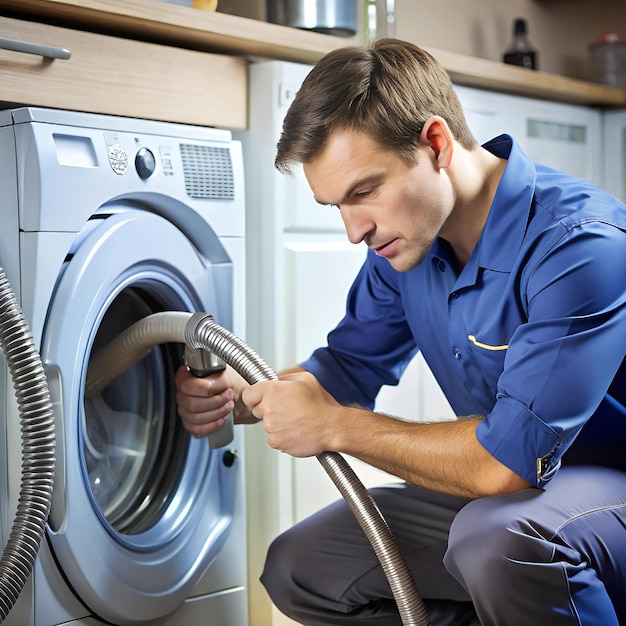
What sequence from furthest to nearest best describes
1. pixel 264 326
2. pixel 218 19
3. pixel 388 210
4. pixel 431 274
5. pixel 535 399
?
pixel 264 326, pixel 218 19, pixel 431 274, pixel 388 210, pixel 535 399

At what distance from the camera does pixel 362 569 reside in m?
1.47

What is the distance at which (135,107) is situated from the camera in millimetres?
1462

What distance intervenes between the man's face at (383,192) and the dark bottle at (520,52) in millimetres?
1389

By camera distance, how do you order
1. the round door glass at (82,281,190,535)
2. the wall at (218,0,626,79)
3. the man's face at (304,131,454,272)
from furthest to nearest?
the wall at (218,0,626,79) < the round door glass at (82,281,190,535) < the man's face at (304,131,454,272)

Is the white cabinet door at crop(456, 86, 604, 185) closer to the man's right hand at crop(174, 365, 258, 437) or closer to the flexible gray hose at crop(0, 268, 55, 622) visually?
the man's right hand at crop(174, 365, 258, 437)

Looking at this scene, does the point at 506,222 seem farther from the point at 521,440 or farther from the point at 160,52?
the point at 160,52

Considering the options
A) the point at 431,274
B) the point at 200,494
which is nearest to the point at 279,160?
the point at 431,274

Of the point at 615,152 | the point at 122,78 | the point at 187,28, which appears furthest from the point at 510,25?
the point at 122,78

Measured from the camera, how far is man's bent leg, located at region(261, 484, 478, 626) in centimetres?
145

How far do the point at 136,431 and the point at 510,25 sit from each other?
184 cm

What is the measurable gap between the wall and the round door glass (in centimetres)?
117

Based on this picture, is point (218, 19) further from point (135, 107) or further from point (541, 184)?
point (541, 184)

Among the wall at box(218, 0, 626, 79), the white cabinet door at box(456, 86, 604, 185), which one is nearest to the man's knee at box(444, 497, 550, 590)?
the white cabinet door at box(456, 86, 604, 185)

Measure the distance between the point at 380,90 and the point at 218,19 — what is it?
1.33 feet
